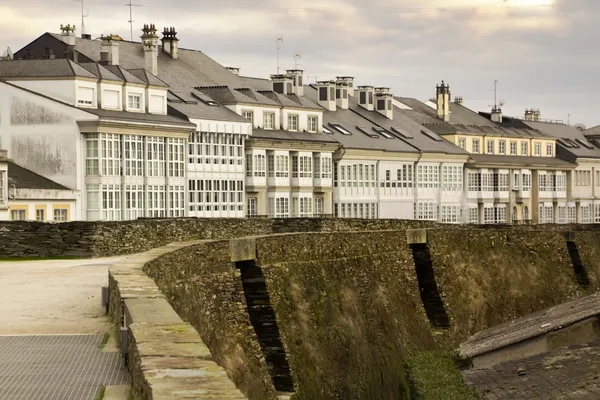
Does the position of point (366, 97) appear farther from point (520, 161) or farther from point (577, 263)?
point (577, 263)

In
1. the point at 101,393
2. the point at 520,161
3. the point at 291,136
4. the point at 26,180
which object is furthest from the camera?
the point at 520,161

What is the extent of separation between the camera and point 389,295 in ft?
159

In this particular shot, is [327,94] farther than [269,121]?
Yes

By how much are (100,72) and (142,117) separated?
11.1 ft

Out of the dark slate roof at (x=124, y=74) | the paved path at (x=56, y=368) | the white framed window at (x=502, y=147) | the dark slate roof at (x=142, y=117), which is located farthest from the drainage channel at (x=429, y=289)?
the white framed window at (x=502, y=147)

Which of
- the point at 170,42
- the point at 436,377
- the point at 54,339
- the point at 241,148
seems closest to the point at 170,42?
the point at 170,42

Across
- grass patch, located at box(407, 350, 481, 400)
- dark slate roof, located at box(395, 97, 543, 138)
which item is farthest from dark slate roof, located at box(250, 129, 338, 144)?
grass patch, located at box(407, 350, 481, 400)

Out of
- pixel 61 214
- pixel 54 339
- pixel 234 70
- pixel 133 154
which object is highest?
pixel 234 70

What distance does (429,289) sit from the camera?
5328 centimetres

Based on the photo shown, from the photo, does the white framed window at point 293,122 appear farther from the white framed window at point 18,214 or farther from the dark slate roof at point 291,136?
the white framed window at point 18,214

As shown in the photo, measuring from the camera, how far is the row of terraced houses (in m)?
72.0

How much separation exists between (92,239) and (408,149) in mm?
62179

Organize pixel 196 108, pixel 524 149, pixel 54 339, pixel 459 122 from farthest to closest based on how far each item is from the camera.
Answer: pixel 524 149, pixel 459 122, pixel 196 108, pixel 54 339

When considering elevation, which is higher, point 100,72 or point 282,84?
point 282,84
